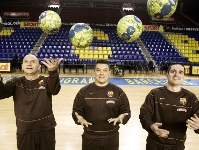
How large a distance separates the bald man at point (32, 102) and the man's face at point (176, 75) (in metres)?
1.18

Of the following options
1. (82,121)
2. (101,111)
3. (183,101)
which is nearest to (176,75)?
(183,101)

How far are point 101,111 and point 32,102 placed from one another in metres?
0.77

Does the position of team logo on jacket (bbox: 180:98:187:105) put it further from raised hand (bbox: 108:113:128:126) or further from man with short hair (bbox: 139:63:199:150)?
raised hand (bbox: 108:113:128:126)

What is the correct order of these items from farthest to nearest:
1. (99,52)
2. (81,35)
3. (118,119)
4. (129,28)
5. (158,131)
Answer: (99,52) → (81,35) → (129,28) → (118,119) → (158,131)

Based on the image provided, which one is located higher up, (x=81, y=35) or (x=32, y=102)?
(x=81, y=35)

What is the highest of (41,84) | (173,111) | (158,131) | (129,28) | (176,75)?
(129,28)

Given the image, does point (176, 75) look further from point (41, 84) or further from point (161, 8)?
point (161, 8)

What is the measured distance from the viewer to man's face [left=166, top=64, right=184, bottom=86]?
2334 millimetres

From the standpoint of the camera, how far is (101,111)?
8.25 ft

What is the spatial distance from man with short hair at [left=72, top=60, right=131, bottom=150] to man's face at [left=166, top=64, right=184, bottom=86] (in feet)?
1.83

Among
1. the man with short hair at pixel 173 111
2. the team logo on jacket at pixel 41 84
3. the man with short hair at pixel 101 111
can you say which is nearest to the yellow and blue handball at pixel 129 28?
the man with short hair at pixel 101 111

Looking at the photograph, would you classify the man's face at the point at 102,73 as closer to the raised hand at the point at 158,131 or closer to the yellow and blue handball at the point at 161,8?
the raised hand at the point at 158,131

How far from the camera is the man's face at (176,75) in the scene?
2.33 m

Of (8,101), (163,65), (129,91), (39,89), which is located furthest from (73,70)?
(39,89)
